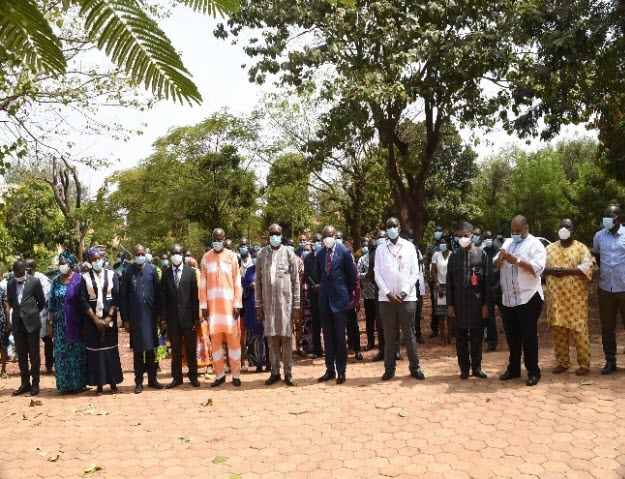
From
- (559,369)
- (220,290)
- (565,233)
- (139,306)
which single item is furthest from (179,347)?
(565,233)

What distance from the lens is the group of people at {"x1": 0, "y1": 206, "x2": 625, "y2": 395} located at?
6164 mm

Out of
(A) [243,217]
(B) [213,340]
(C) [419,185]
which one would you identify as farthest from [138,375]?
(A) [243,217]

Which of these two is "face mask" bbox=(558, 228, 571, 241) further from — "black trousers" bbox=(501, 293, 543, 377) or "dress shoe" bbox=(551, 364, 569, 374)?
"dress shoe" bbox=(551, 364, 569, 374)

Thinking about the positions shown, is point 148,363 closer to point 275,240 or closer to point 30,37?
point 275,240

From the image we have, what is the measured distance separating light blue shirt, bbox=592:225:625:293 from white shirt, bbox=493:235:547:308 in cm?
75

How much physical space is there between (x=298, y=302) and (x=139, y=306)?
2108 millimetres

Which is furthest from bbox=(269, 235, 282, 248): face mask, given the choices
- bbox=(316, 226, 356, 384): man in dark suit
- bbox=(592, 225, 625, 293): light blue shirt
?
bbox=(592, 225, 625, 293): light blue shirt

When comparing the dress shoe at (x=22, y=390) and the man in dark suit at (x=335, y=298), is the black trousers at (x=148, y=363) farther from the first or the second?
the man in dark suit at (x=335, y=298)

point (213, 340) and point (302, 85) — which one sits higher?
point (302, 85)

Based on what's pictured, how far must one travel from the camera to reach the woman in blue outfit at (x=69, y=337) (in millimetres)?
6910

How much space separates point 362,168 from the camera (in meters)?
19.7

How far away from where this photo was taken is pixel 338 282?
673 cm

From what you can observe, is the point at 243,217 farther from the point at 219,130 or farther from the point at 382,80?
the point at 382,80

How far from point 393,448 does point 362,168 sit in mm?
15927
